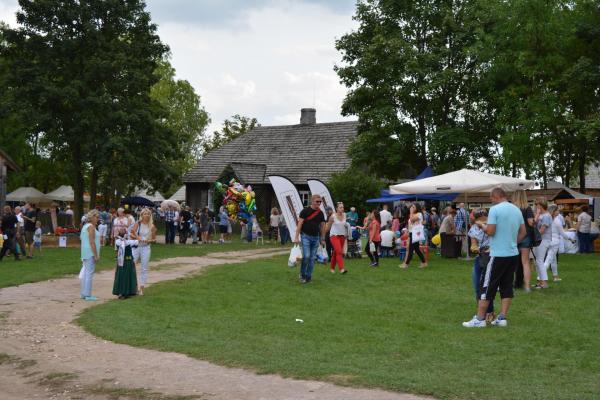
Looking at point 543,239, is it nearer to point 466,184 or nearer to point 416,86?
point 466,184

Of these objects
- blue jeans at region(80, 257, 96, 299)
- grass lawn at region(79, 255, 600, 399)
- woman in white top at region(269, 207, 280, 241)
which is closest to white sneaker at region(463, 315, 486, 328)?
grass lawn at region(79, 255, 600, 399)

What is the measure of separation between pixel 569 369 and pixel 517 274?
6.74m

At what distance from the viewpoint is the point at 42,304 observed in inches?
493

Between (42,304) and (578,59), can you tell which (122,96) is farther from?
(42,304)

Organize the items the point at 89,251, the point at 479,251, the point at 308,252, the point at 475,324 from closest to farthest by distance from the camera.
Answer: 1. the point at 475,324
2. the point at 479,251
3. the point at 89,251
4. the point at 308,252

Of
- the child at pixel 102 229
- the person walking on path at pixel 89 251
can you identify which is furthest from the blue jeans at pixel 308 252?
the child at pixel 102 229

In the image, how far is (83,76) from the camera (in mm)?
34781

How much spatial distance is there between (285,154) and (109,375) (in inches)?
1648

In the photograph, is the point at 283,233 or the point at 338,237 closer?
the point at 338,237

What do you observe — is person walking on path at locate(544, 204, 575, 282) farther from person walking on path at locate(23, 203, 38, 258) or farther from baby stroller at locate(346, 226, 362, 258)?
person walking on path at locate(23, 203, 38, 258)

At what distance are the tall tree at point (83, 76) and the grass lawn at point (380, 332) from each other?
20.9 metres

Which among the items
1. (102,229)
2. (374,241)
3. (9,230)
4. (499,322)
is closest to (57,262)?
(9,230)

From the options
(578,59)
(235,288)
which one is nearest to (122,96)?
(578,59)

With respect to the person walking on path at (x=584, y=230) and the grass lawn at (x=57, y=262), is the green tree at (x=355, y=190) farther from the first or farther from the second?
the person walking on path at (x=584, y=230)
